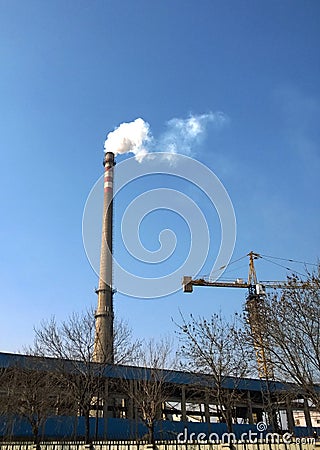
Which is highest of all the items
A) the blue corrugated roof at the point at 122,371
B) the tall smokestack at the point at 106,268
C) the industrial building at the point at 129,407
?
the tall smokestack at the point at 106,268

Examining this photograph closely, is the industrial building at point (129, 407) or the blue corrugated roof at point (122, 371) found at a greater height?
the blue corrugated roof at point (122, 371)

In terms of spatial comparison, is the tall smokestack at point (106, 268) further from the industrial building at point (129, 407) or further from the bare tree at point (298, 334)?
the bare tree at point (298, 334)

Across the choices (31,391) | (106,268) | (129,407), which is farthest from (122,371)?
(106,268)

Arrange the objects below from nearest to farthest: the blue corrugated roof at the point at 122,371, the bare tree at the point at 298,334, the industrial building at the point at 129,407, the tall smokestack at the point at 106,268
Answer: the bare tree at the point at 298,334 → the blue corrugated roof at the point at 122,371 → the industrial building at the point at 129,407 → the tall smokestack at the point at 106,268

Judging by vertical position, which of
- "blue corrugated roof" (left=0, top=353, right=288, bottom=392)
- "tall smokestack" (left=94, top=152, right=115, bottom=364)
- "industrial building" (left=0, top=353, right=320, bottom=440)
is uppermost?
"tall smokestack" (left=94, top=152, right=115, bottom=364)

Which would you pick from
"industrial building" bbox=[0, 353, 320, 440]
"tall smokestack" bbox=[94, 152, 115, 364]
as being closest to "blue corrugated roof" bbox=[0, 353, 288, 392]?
"industrial building" bbox=[0, 353, 320, 440]

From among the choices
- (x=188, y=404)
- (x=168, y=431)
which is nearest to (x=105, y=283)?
(x=188, y=404)

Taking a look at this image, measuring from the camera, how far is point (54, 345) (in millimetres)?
26422

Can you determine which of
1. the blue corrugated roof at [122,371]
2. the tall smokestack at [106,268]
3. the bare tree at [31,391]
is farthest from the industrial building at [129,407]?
the tall smokestack at [106,268]

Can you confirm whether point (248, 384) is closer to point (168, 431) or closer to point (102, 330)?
point (168, 431)

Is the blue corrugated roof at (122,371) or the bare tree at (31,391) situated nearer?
the bare tree at (31,391)

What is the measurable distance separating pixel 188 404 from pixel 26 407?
1962 cm

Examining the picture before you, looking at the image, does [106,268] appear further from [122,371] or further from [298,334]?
[298,334]

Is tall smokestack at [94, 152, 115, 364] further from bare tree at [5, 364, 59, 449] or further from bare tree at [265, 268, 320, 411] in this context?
bare tree at [265, 268, 320, 411]
